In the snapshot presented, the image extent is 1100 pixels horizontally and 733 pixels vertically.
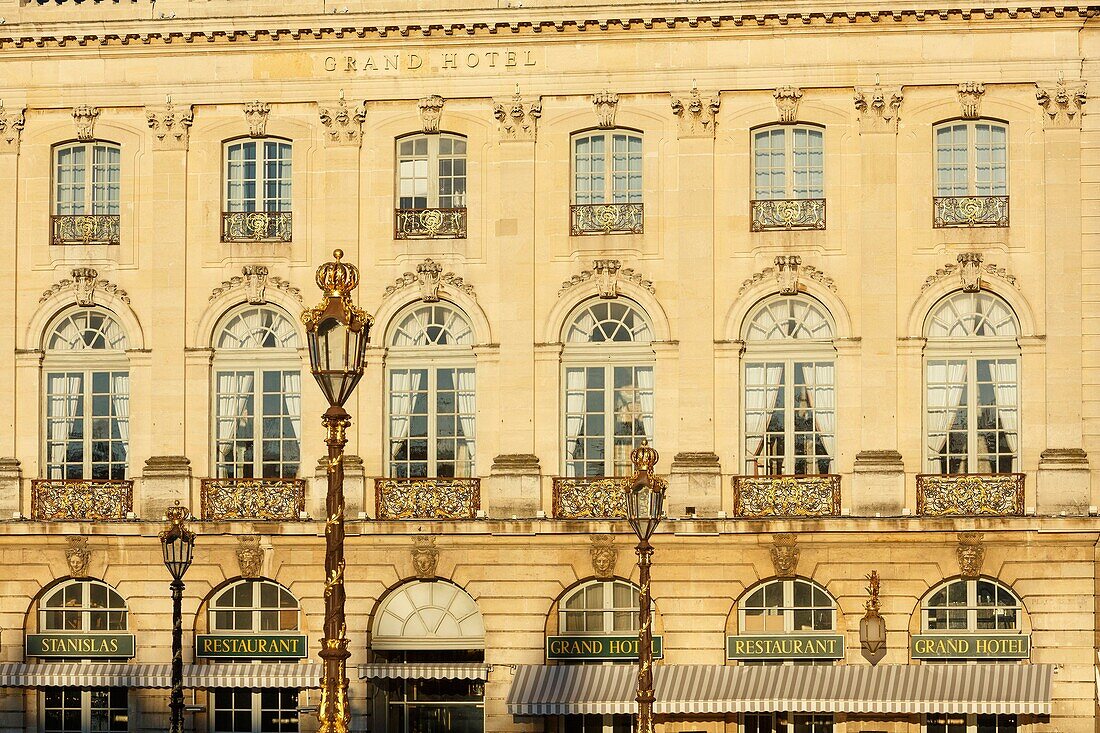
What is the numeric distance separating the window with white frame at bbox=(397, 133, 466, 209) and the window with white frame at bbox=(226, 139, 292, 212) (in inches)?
79.3

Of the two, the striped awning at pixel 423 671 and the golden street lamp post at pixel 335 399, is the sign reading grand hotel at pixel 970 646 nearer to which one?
the striped awning at pixel 423 671

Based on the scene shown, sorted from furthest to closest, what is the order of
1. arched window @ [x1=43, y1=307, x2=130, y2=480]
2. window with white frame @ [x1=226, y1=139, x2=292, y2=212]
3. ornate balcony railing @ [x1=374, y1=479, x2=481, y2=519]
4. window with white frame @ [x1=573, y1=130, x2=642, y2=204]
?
arched window @ [x1=43, y1=307, x2=130, y2=480], window with white frame @ [x1=226, y1=139, x2=292, y2=212], window with white frame @ [x1=573, y1=130, x2=642, y2=204], ornate balcony railing @ [x1=374, y1=479, x2=481, y2=519]

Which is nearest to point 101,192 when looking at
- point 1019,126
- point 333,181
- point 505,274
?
point 333,181

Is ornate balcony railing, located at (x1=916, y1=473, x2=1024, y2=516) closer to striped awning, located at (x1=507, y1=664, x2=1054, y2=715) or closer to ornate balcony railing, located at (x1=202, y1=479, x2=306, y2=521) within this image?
striped awning, located at (x1=507, y1=664, x2=1054, y2=715)

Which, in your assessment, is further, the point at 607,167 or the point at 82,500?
the point at 82,500

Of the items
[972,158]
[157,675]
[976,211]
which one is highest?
[972,158]

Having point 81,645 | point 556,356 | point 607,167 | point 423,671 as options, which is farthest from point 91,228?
point 423,671

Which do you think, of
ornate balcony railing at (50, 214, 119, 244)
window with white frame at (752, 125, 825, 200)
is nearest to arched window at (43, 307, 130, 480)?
ornate balcony railing at (50, 214, 119, 244)

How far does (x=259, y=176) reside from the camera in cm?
4025

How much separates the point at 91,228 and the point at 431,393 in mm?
6526

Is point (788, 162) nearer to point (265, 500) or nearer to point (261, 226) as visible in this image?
point (261, 226)

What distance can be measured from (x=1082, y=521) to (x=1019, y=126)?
21.2 ft

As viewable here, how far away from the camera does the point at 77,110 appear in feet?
132

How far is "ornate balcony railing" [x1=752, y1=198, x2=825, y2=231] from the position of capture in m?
38.8
